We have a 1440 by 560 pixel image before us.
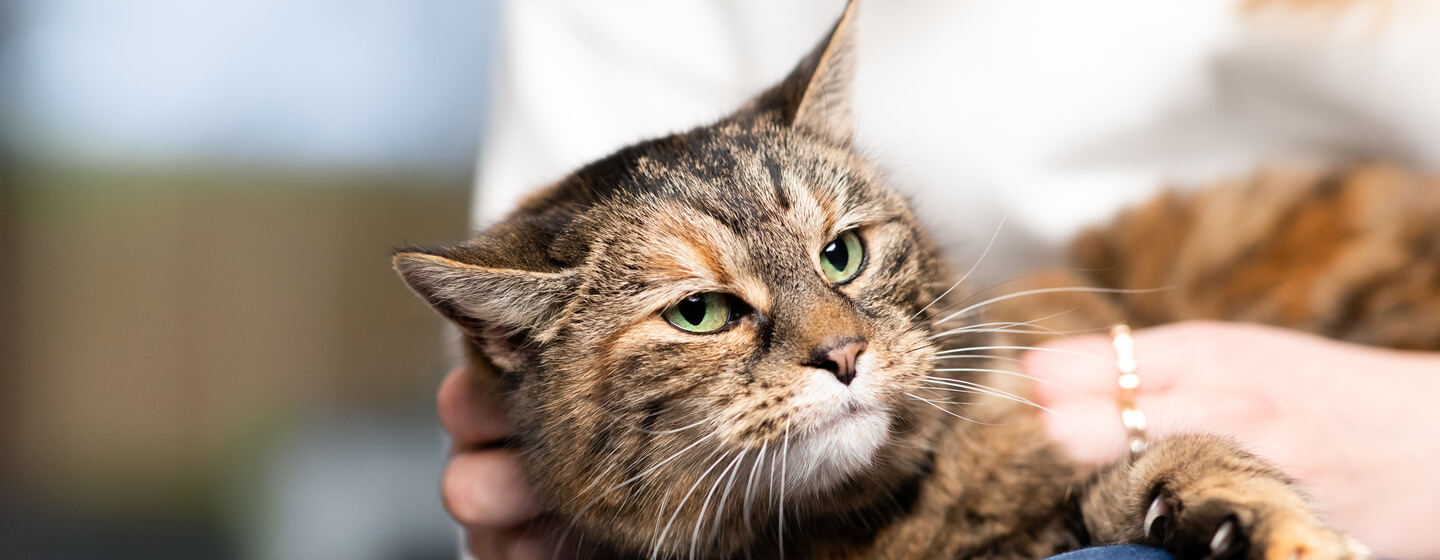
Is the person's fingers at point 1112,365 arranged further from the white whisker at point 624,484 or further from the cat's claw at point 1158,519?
the white whisker at point 624,484

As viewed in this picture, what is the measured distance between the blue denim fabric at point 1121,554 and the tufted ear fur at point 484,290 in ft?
2.13

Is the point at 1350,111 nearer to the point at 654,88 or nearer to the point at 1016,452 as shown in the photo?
the point at 1016,452

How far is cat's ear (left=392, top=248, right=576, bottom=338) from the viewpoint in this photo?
3.35ft

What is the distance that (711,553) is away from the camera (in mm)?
1156

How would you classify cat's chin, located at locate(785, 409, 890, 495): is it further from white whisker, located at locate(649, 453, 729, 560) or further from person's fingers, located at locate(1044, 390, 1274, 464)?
person's fingers, located at locate(1044, 390, 1274, 464)

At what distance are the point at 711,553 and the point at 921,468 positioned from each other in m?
0.30

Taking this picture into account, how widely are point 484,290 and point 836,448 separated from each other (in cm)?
45

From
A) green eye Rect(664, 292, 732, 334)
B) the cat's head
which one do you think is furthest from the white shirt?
green eye Rect(664, 292, 732, 334)

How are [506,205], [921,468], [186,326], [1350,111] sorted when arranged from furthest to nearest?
[186,326] → [506,205] → [1350,111] → [921,468]

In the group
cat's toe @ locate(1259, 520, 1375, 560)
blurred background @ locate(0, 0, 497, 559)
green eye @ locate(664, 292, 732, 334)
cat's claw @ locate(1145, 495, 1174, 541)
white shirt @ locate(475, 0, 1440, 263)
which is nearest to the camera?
cat's toe @ locate(1259, 520, 1375, 560)

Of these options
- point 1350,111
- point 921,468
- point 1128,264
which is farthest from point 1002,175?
point 921,468

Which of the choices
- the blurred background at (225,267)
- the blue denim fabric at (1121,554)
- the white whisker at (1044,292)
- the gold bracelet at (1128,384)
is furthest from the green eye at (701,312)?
the blurred background at (225,267)

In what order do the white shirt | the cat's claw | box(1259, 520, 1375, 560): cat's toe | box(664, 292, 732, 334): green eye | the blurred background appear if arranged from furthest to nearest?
the blurred background
the white shirt
box(664, 292, 732, 334): green eye
the cat's claw
box(1259, 520, 1375, 560): cat's toe

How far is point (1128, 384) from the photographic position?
130 centimetres
